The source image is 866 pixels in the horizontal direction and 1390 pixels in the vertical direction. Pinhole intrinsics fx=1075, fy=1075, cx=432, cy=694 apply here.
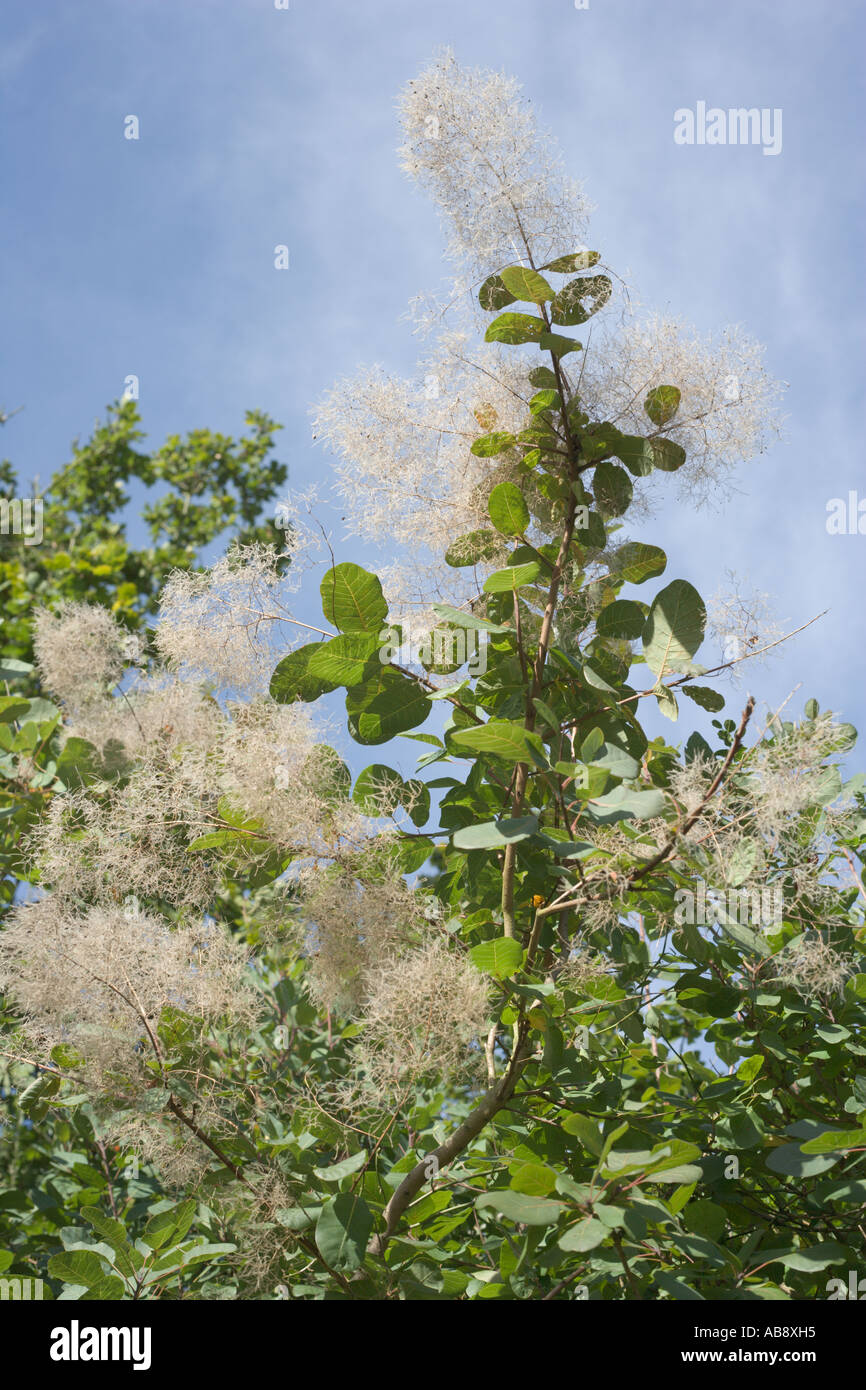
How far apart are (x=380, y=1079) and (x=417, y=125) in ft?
5.73

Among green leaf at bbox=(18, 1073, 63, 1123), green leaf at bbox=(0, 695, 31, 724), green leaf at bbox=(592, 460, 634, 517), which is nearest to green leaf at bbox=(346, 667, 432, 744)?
green leaf at bbox=(592, 460, 634, 517)

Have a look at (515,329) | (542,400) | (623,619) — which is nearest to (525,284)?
(515,329)

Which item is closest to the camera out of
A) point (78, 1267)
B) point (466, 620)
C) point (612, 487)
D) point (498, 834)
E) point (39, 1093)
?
point (498, 834)

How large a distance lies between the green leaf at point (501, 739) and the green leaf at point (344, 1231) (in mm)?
823

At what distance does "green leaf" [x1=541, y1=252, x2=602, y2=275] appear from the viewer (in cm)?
196

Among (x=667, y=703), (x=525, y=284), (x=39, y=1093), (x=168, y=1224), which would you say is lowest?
(x=168, y=1224)

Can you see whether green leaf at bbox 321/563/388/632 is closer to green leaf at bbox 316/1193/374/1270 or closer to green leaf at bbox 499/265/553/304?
green leaf at bbox 499/265/553/304

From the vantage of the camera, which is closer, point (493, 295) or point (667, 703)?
point (667, 703)

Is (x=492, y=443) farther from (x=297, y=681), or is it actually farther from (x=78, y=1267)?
(x=78, y=1267)

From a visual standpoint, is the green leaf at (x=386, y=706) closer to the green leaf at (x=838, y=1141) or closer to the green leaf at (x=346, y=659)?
the green leaf at (x=346, y=659)

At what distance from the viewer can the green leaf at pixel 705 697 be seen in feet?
6.75

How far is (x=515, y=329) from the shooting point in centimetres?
196

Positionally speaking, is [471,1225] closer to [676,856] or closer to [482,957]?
[482,957]

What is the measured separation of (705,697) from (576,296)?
80 cm
